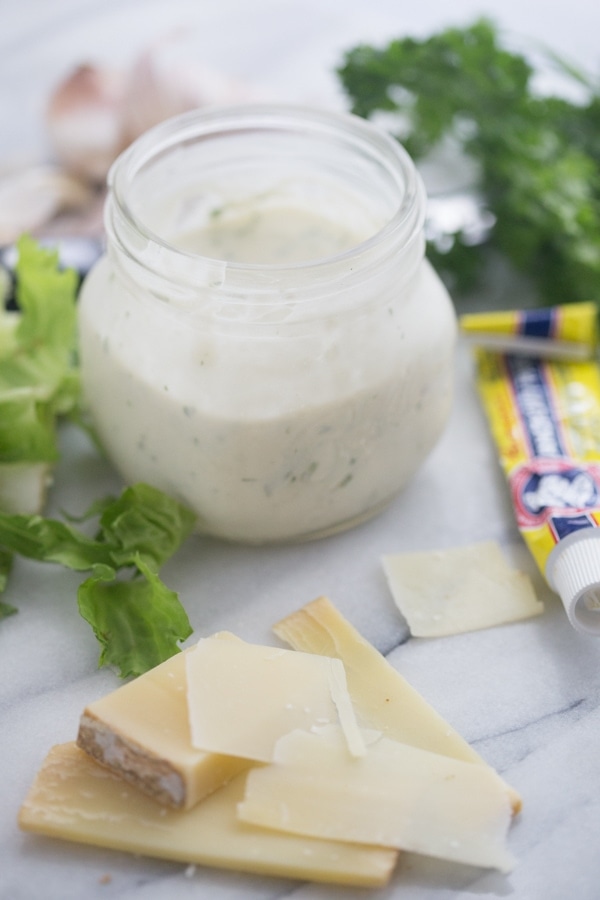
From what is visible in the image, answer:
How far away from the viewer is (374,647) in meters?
1.54

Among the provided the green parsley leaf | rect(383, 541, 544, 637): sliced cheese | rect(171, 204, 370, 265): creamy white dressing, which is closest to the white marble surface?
rect(383, 541, 544, 637): sliced cheese

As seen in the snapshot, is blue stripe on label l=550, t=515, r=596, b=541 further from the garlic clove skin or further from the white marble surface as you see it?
the garlic clove skin

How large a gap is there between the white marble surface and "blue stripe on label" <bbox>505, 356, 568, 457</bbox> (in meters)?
0.08

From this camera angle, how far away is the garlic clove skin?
7.42ft

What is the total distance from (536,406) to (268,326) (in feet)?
2.06

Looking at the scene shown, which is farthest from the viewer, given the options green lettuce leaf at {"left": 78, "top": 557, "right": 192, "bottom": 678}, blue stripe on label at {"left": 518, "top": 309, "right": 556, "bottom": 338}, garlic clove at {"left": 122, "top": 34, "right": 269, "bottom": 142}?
garlic clove at {"left": 122, "top": 34, "right": 269, "bottom": 142}

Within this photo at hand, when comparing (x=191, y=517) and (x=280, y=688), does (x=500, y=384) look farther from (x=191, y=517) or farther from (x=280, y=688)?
(x=280, y=688)

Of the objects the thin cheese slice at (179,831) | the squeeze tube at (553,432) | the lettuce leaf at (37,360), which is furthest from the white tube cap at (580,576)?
the lettuce leaf at (37,360)

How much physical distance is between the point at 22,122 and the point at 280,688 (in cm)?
170

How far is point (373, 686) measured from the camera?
56.2 inches

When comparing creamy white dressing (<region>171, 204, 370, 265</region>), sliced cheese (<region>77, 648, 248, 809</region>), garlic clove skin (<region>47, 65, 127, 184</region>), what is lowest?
sliced cheese (<region>77, 648, 248, 809</region>)

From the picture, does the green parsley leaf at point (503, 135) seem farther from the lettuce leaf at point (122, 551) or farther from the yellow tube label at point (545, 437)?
the lettuce leaf at point (122, 551)

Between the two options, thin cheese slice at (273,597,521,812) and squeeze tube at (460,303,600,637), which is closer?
thin cheese slice at (273,597,521,812)

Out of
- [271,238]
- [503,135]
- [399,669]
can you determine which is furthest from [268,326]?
[503,135]
